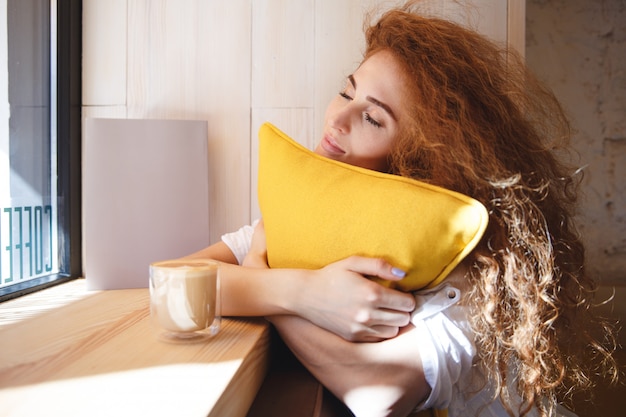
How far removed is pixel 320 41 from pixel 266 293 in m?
0.86

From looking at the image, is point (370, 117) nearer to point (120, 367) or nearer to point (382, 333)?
point (382, 333)

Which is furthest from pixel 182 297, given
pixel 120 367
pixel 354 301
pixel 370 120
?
pixel 370 120

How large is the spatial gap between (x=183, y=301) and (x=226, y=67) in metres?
0.88

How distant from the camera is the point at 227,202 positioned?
54.7 inches

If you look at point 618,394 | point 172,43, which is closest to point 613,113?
point 618,394

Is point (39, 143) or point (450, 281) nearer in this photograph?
point (450, 281)

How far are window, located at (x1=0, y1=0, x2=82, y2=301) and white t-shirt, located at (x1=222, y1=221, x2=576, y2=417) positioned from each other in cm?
92

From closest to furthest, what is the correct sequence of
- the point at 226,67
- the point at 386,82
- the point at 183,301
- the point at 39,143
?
the point at 183,301 → the point at 386,82 → the point at 39,143 → the point at 226,67

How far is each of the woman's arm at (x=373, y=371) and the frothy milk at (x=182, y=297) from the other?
199mm

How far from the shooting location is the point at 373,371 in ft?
2.38

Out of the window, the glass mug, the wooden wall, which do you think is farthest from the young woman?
the window

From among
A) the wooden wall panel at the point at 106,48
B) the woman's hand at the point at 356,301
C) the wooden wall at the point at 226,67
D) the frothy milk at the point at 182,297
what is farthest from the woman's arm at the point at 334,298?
the wooden wall panel at the point at 106,48

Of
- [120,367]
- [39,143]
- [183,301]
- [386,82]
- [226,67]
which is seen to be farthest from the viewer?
[226,67]

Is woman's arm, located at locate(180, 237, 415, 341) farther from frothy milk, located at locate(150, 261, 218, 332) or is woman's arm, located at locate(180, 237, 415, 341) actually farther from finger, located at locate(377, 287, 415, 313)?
frothy milk, located at locate(150, 261, 218, 332)
